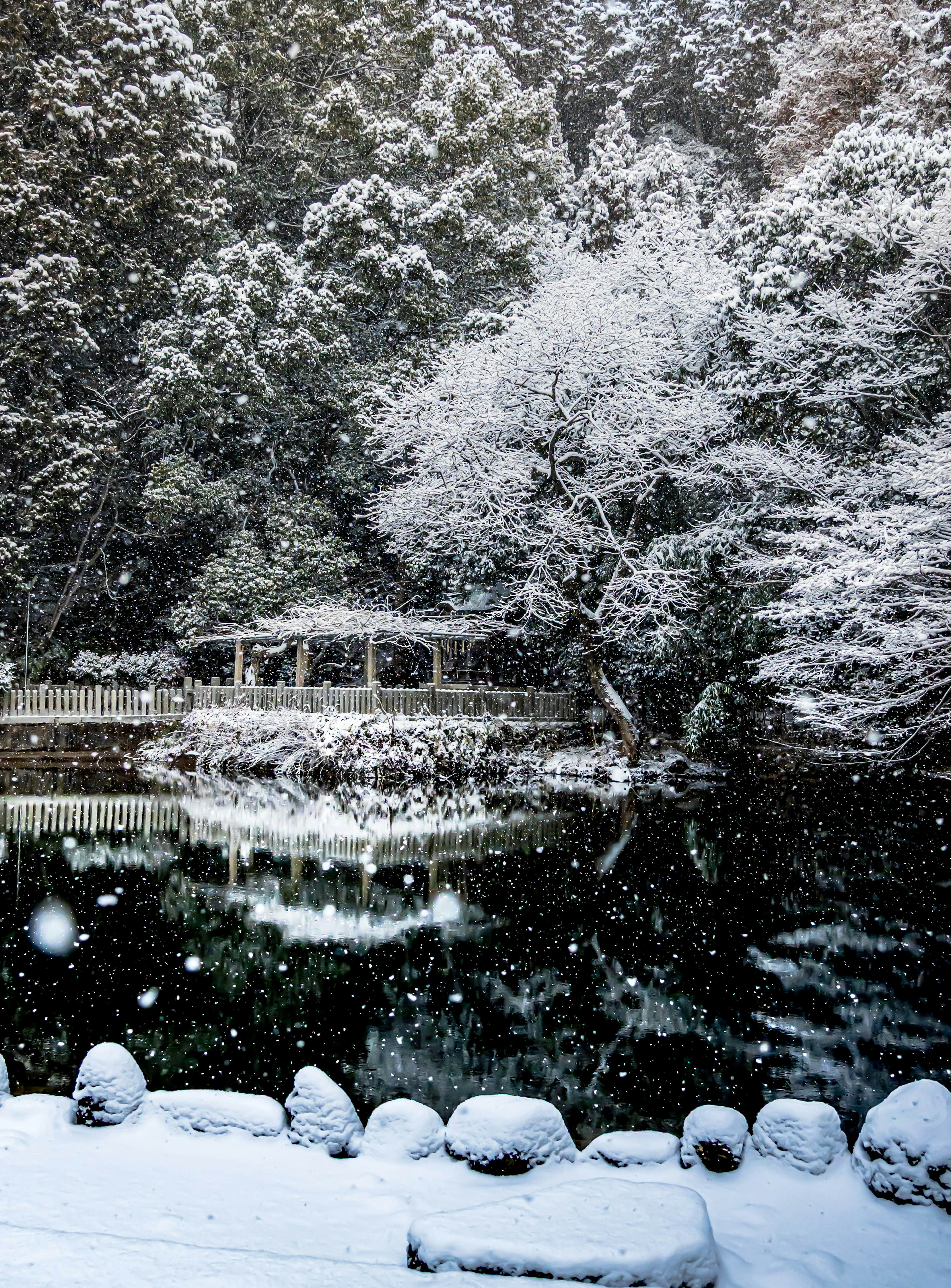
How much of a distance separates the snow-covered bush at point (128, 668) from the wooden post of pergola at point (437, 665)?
21.1 ft

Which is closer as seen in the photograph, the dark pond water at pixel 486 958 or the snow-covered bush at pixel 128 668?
the dark pond water at pixel 486 958

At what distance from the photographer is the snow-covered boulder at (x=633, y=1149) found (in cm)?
308

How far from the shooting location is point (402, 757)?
1464cm

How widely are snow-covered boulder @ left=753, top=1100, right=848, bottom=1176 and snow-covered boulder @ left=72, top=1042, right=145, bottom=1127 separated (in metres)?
2.24

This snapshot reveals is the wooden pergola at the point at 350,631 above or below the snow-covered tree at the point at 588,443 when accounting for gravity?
below

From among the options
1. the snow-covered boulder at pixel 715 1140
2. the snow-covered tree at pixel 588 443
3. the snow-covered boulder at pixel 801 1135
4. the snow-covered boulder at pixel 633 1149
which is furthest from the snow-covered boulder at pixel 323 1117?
the snow-covered tree at pixel 588 443

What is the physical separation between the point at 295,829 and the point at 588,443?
9360mm

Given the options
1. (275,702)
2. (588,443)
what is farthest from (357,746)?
(588,443)

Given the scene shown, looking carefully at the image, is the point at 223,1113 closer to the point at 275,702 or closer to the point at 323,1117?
the point at 323,1117

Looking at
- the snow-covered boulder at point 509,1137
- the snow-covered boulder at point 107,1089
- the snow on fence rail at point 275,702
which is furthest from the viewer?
the snow on fence rail at point 275,702

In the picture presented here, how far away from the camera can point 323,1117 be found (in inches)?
124

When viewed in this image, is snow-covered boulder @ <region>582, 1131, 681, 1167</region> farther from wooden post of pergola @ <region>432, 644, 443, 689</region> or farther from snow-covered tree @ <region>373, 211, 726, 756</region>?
wooden post of pergola @ <region>432, 644, 443, 689</region>

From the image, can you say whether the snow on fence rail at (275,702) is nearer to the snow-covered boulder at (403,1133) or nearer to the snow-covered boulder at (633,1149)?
the snow-covered boulder at (403,1133)

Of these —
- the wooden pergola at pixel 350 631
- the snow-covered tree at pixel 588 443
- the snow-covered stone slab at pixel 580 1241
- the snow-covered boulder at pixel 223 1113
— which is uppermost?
the snow-covered tree at pixel 588 443
